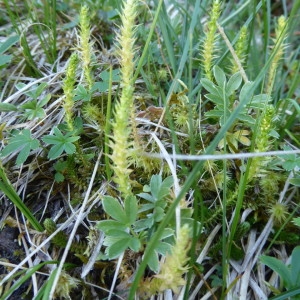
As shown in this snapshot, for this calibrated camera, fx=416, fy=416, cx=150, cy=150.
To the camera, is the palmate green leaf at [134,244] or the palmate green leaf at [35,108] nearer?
the palmate green leaf at [134,244]

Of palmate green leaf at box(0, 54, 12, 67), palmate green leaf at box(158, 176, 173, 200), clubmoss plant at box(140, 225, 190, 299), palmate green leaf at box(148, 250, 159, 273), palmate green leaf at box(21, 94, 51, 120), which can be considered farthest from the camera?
palmate green leaf at box(0, 54, 12, 67)

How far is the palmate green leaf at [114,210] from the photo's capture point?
1.19 m

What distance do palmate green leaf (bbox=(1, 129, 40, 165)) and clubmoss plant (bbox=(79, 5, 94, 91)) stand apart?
304mm

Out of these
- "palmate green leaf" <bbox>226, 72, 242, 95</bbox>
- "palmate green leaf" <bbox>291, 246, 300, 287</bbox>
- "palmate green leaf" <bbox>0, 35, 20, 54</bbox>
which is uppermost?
"palmate green leaf" <bbox>0, 35, 20, 54</bbox>

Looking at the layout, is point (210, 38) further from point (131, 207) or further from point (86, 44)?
point (131, 207)

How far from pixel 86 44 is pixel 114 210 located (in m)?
0.64

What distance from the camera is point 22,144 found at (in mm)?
1410

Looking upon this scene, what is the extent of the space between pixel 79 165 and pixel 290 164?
0.74m

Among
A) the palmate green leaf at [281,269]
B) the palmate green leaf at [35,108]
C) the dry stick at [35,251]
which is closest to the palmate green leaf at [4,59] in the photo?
the palmate green leaf at [35,108]

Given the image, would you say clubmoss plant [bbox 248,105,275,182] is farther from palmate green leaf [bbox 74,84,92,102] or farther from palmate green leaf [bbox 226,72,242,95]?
palmate green leaf [bbox 74,84,92,102]

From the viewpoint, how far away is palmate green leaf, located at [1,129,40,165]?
139cm

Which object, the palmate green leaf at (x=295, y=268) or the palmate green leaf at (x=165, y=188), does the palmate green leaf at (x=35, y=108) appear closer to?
the palmate green leaf at (x=165, y=188)

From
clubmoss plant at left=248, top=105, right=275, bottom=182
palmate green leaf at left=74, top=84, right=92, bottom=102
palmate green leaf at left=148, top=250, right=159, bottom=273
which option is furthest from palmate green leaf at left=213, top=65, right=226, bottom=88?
palmate green leaf at left=148, top=250, right=159, bottom=273

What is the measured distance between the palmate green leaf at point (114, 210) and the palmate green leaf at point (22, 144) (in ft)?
1.18
